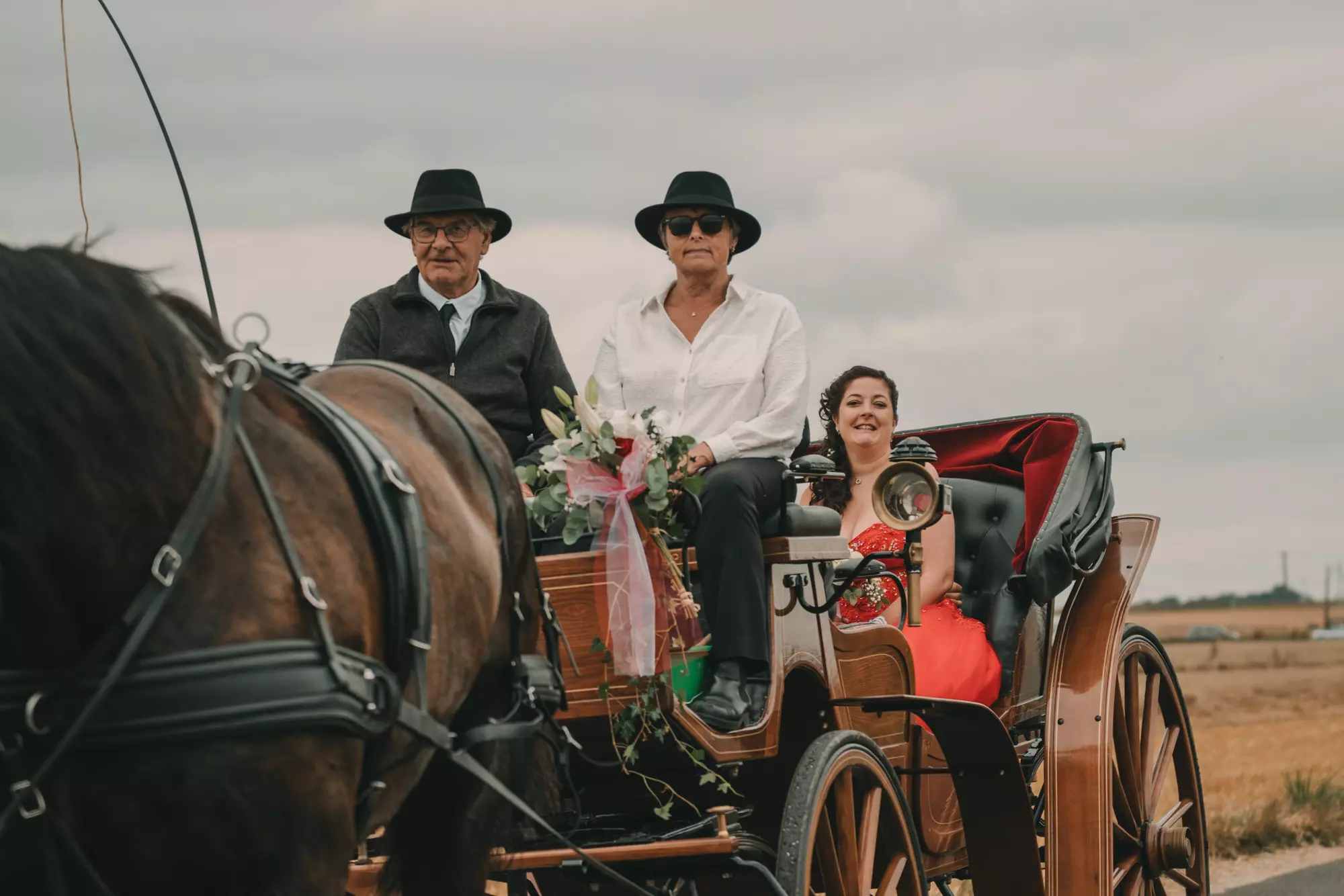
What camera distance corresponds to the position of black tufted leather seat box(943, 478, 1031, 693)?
5.72 m

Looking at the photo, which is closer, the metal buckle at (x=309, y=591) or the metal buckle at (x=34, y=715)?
the metal buckle at (x=34, y=715)

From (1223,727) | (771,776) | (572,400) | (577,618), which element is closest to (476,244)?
(572,400)

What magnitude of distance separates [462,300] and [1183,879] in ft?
11.3

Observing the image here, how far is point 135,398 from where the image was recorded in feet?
7.86

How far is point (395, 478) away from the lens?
2936 millimetres

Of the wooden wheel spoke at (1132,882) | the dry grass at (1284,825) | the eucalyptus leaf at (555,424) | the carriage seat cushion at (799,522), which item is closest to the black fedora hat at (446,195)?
the eucalyptus leaf at (555,424)

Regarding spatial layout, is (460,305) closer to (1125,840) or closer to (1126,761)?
(1126,761)

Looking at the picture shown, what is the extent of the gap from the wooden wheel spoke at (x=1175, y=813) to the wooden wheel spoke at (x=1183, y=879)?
0.17 meters

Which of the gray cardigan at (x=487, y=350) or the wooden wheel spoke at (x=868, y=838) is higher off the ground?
the gray cardigan at (x=487, y=350)

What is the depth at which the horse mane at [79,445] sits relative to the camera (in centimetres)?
228

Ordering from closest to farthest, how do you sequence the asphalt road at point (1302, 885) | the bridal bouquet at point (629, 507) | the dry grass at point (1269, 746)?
the bridal bouquet at point (629, 507) < the asphalt road at point (1302, 885) < the dry grass at point (1269, 746)

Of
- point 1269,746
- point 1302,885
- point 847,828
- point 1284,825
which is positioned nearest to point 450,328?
point 847,828

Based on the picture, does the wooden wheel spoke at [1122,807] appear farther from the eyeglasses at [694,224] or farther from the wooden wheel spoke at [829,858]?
the eyeglasses at [694,224]

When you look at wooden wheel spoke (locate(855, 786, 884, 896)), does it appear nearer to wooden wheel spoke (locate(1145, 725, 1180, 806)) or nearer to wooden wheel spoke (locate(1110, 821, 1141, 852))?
wooden wheel spoke (locate(1110, 821, 1141, 852))
